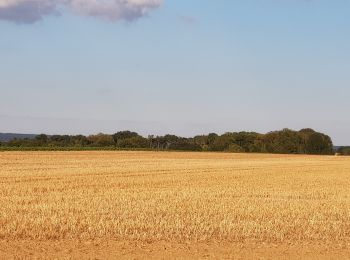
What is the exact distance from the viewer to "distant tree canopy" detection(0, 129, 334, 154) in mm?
98000

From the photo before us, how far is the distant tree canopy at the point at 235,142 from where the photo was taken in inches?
3858

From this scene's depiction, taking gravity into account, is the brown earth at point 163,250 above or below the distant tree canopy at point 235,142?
below

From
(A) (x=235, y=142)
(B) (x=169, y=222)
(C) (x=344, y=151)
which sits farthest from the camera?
(A) (x=235, y=142)

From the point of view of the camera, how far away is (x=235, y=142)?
104m

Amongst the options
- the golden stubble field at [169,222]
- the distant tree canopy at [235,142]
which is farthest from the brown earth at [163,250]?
the distant tree canopy at [235,142]

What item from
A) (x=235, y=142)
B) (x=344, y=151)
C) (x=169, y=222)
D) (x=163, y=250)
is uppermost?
(x=235, y=142)

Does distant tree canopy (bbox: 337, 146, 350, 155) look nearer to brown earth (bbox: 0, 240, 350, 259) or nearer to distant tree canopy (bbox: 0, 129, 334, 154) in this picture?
distant tree canopy (bbox: 0, 129, 334, 154)

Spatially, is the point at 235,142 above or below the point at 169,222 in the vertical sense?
above

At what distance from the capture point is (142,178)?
88.6 feet

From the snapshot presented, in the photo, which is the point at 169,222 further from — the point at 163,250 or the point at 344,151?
the point at 344,151

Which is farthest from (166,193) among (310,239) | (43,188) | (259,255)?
(259,255)

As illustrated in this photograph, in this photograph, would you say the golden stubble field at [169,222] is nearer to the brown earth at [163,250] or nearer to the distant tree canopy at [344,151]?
the brown earth at [163,250]

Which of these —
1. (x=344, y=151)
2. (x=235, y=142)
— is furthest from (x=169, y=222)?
(x=235, y=142)

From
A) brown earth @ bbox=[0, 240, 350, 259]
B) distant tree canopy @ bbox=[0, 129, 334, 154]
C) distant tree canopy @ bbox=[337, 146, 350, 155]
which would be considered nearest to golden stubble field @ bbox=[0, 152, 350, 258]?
brown earth @ bbox=[0, 240, 350, 259]
